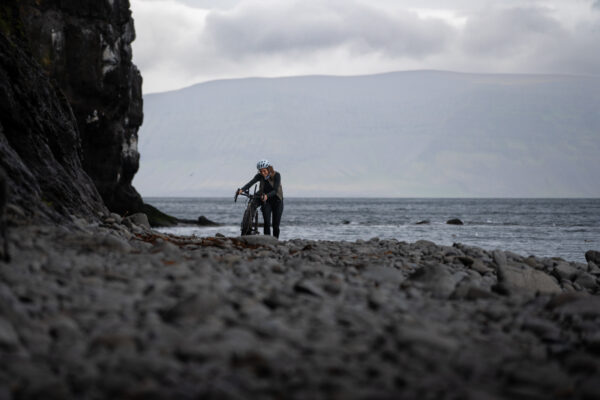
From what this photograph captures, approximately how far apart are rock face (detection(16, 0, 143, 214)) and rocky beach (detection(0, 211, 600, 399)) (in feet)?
76.6

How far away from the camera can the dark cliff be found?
10.6 m

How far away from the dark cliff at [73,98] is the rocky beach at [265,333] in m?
4.49

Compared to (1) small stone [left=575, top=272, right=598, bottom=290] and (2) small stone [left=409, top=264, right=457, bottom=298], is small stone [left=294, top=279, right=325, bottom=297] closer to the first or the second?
(2) small stone [left=409, top=264, right=457, bottom=298]

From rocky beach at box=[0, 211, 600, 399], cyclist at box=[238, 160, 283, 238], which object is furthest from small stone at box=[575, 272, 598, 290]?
cyclist at box=[238, 160, 283, 238]

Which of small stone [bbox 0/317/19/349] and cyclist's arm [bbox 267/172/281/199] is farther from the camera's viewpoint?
cyclist's arm [bbox 267/172/281/199]

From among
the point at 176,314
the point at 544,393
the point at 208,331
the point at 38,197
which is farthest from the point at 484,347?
the point at 38,197

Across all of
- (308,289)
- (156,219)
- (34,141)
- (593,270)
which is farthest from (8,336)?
(156,219)

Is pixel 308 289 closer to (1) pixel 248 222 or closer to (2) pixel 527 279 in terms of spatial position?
(2) pixel 527 279

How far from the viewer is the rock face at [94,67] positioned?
2724 centimetres

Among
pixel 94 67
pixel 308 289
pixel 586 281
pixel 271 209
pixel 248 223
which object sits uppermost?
pixel 94 67

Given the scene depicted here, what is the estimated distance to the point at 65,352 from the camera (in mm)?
3572

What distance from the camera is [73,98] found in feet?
94.7

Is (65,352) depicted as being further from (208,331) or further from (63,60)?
(63,60)

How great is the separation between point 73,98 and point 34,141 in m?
19.8
